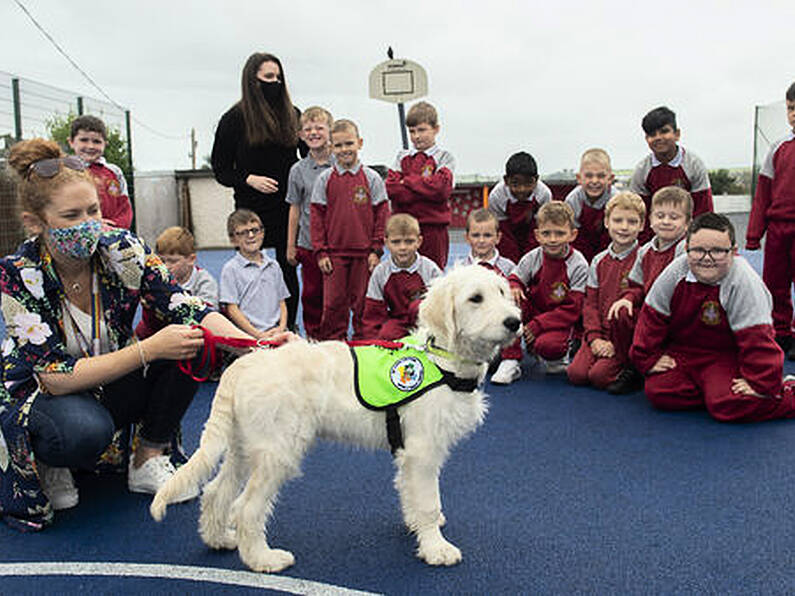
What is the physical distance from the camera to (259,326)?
19.2 feet

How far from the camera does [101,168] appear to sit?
21.2 feet

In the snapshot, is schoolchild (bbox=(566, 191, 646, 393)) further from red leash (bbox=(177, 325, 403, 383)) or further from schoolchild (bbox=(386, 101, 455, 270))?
red leash (bbox=(177, 325, 403, 383))

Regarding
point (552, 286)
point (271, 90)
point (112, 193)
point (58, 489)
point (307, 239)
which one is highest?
point (271, 90)

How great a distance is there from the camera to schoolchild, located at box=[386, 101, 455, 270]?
6.45 m

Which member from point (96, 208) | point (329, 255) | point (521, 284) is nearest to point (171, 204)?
point (329, 255)

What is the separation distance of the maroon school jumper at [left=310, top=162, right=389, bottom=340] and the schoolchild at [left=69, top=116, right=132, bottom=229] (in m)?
1.94

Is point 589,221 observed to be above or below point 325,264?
above

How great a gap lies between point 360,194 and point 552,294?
205 cm

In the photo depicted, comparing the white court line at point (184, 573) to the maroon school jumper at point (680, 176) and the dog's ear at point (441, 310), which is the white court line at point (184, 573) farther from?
the maroon school jumper at point (680, 176)

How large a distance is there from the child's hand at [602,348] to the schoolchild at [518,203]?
5.32ft

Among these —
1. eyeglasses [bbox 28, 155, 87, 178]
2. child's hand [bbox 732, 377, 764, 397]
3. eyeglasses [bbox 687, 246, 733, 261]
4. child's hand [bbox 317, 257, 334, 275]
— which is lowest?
child's hand [bbox 732, 377, 764, 397]

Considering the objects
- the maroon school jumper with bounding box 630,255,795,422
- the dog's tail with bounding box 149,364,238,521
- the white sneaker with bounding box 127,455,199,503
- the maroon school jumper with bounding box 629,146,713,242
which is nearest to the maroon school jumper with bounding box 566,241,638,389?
the maroon school jumper with bounding box 630,255,795,422

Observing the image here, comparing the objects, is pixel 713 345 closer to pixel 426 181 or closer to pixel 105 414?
pixel 426 181

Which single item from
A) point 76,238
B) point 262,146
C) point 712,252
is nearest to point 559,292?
point 712,252
